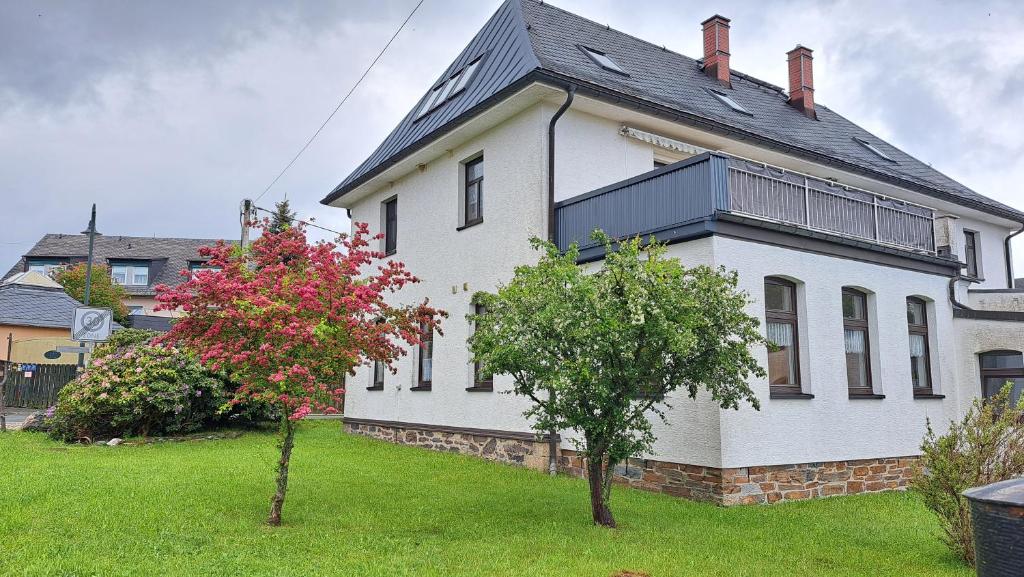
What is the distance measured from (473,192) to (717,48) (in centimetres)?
886

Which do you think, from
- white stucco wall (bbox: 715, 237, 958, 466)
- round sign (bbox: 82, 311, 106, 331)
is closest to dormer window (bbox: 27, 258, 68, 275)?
round sign (bbox: 82, 311, 106, 331)

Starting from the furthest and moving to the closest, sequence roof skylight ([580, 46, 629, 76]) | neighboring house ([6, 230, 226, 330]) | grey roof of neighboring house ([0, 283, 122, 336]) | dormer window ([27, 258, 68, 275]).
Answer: dormer window ([27, 258, 68, 275]) → neighboring house ([6, 230, 226, 330]) → grey roof of neighboring house ([0, 283, 122, 336]) → roof skylight ([580, 46, 629, 76])

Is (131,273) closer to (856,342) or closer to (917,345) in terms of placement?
(856,342)

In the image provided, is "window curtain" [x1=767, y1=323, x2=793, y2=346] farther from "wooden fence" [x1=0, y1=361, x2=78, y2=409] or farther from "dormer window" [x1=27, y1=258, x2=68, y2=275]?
"dormer window" [x1=27, y1=258, x2=68, y2=275]

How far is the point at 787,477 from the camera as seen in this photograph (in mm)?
10297

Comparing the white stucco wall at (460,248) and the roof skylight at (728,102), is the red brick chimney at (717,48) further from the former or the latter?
the white stucco wall at (460,248)

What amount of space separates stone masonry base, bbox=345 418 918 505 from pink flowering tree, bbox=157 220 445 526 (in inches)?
178

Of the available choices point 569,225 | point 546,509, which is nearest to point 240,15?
point 569,225

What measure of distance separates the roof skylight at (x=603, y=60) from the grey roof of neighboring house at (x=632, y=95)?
0.21 meters

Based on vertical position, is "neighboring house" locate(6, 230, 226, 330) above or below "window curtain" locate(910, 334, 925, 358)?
above

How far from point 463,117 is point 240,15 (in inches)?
166

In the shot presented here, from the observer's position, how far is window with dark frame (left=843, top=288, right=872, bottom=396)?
38.3ft

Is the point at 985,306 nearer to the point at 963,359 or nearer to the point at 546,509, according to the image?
the point at 963,359

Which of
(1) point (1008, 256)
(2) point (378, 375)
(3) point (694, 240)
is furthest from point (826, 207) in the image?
(1) point (1008, 256)
